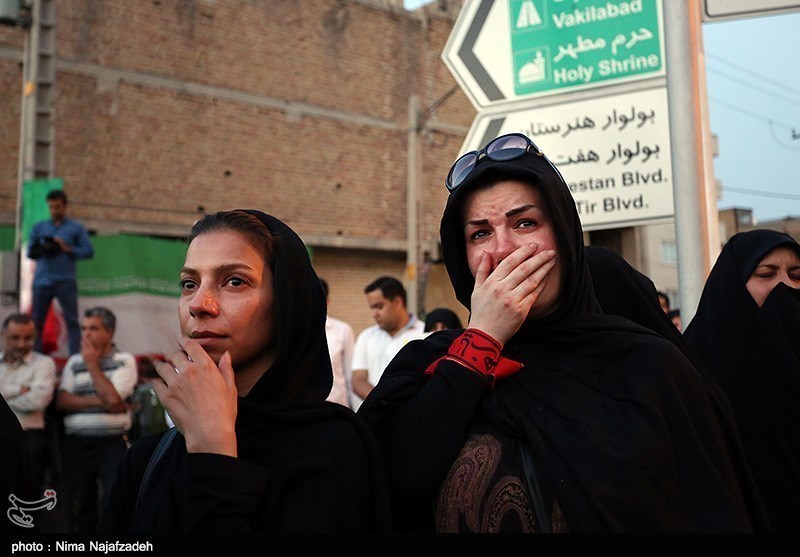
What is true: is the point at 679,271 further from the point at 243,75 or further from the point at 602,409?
the point at 243,75

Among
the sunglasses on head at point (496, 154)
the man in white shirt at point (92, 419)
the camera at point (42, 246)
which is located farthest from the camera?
the camera at point (42, 246)

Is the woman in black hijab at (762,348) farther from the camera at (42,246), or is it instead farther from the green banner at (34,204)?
the green banner at (34,204)

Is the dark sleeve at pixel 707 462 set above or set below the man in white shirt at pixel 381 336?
below

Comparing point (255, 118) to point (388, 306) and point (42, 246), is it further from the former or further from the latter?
point (388, 306)

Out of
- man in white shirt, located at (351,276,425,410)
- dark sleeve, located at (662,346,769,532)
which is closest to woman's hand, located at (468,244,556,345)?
dark sleeve, located at (662,346,769,532)

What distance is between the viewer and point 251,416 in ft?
5.39

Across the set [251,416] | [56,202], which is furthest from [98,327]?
[251,416]

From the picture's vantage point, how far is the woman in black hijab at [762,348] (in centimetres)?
260

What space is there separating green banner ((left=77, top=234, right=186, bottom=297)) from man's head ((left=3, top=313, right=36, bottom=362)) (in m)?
5.66

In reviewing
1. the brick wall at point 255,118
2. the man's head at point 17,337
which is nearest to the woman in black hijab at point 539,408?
the man's head at point 17,337

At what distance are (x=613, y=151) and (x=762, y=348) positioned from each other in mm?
997

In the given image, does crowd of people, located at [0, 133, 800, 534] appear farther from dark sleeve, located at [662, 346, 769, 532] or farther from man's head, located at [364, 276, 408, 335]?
man's head, located at [364, 276, 408, 335]

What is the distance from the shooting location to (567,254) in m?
1.80

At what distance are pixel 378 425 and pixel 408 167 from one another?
1805 centimetres
